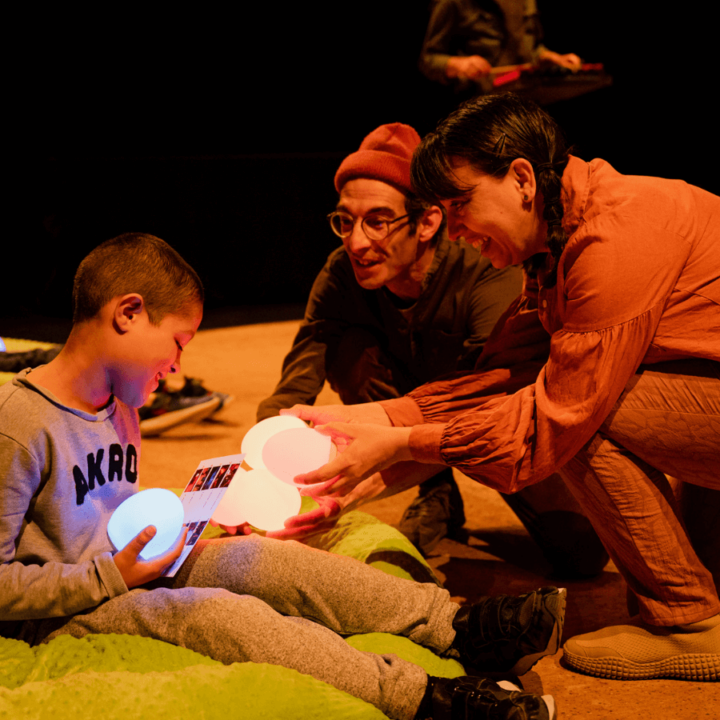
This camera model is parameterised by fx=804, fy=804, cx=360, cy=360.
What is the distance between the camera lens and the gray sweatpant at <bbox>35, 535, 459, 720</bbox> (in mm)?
1235

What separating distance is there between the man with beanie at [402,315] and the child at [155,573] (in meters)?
0.57

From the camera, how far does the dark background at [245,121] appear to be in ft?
16.4

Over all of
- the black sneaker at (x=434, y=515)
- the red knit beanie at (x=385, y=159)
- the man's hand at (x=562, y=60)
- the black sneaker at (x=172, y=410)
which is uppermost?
the man's hand at (x=562, y=60)

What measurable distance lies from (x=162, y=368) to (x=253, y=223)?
4.22 metres

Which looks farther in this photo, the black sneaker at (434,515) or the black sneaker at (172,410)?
the black sneaker at (172,410)

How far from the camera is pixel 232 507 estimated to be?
155 cm

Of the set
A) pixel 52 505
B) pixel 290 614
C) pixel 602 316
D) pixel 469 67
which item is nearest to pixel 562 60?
pixel 469 67

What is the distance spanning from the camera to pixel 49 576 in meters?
1.23

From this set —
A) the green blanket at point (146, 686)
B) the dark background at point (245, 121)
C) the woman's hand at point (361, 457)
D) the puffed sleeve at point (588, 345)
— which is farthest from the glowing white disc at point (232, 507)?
the dark background at point (245, 121)

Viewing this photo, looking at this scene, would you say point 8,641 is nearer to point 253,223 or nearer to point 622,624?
point 622,624

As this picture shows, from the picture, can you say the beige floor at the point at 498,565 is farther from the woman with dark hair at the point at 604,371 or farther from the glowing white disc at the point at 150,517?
the glowing white disc at the point at 150,517

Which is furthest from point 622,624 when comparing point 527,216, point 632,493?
point 527,216

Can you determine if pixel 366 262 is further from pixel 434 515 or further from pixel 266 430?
pixel 434 515

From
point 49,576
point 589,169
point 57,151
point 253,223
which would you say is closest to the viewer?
point 49,576
